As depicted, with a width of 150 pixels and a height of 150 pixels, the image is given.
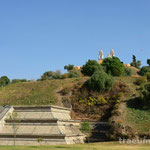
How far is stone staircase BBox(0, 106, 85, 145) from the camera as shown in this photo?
34.9 metres

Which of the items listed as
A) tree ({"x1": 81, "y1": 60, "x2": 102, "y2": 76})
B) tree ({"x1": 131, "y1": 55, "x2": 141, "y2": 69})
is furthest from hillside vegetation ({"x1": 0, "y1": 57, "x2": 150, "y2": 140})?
tree ({"x1": 131, "y1": 55, "x2": 141, "y2": 69})

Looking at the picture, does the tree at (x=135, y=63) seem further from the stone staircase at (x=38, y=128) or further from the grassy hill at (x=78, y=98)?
the stone staircase at (x=38, y=128)

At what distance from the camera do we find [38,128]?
36.7 metres

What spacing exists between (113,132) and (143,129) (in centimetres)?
405

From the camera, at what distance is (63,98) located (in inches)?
2008

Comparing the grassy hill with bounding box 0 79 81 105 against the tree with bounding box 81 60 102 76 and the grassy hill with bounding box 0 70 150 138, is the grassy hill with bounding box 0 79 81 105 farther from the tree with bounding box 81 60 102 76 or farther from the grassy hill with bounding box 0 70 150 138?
the tree with bounding box 81 60 102 76

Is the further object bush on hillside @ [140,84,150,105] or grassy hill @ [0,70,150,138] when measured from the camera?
bush on hillside @ [140,84,150,105]

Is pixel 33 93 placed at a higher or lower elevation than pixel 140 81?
lower

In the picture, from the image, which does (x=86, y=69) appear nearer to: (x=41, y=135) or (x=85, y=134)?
(x=85, y=134)

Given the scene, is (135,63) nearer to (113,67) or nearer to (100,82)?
(113,67)

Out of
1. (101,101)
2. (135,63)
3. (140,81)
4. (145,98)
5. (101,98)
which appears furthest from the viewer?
(135,63)

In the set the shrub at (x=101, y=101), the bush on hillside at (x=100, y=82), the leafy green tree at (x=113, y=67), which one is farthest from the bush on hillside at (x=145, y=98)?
the leafy green tree at (x=113, y=67)

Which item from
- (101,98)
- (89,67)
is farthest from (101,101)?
(89,67)

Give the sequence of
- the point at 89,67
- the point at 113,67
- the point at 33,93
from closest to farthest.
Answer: the point at 33,93, the point at 89,67, the point at 113,67
